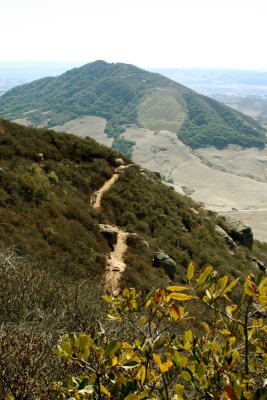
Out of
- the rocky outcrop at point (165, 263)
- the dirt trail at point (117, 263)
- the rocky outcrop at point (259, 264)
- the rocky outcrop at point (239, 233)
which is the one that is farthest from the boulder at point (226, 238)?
the dirt trail at point (117, 263)

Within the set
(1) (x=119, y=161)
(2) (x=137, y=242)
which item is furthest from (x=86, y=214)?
(1) (x=119, y=161)

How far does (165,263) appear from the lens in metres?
20.7

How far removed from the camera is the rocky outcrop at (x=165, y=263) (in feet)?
67.8

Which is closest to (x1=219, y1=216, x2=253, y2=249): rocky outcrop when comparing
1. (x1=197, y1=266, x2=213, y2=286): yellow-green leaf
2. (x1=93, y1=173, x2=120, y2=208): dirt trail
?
(x1=93, y1=173, x2=120, y2=208): dirt trail

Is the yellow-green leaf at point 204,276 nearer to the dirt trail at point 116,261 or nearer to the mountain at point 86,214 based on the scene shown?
the dirt trail at point 116,261

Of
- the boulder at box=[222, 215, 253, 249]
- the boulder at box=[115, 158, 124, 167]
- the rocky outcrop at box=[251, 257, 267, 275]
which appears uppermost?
the boulder at box=[115, 158, 124, 167]

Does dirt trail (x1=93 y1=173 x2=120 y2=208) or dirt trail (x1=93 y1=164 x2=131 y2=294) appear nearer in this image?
dirt trail (x1=93 y1=164 x2=131 y2=294)

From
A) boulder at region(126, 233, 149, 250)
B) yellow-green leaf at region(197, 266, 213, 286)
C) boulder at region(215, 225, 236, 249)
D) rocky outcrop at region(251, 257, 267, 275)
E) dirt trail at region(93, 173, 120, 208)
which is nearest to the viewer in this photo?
yellow-green leaf at region(197, 266, 213, 286)

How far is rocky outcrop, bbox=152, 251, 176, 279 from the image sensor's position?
20.7m

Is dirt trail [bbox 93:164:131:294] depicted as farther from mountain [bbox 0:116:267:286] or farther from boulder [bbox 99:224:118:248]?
mountain [bbox 0:116:267:286]

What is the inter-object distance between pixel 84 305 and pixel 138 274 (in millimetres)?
9050

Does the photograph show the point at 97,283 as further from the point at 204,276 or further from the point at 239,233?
the point at 239,233

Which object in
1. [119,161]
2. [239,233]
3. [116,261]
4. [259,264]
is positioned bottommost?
[259,264]

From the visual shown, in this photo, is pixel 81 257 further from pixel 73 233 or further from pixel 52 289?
pixel 52 289
